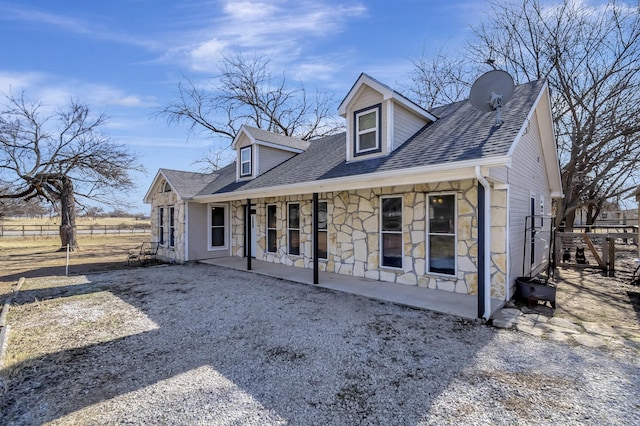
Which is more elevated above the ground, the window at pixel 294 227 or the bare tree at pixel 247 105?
the bare tree at pixel 247 105

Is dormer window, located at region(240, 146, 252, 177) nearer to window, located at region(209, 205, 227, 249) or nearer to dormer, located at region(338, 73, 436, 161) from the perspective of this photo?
window, located at region(209, 205, 227, 249)

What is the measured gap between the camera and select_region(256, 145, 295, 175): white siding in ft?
37.8

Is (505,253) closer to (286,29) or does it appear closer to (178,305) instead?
(178,305)

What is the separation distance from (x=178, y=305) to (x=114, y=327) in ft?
4.16

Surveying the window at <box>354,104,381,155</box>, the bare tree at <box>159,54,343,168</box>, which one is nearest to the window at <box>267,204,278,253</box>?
the window at <box>354,104,381,155</box>

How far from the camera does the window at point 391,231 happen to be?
743 centimetres

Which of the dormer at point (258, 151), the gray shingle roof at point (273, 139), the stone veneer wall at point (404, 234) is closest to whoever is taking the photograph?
the stone veneer wall at point (404, 234)

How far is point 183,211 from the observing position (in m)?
11.8

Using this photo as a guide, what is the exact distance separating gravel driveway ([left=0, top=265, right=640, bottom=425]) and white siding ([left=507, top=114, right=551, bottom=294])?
109 inches

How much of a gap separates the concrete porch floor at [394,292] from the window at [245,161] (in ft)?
13.1

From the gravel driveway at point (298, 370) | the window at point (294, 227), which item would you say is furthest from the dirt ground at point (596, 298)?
the window at point (294, 227)

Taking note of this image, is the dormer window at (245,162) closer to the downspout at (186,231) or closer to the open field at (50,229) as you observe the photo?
the downspout at (186,231)

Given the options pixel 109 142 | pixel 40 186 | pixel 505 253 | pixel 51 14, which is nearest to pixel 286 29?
pixel 51 14

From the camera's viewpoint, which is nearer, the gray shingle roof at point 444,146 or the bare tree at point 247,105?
the gray shingle roof at point 444,146
